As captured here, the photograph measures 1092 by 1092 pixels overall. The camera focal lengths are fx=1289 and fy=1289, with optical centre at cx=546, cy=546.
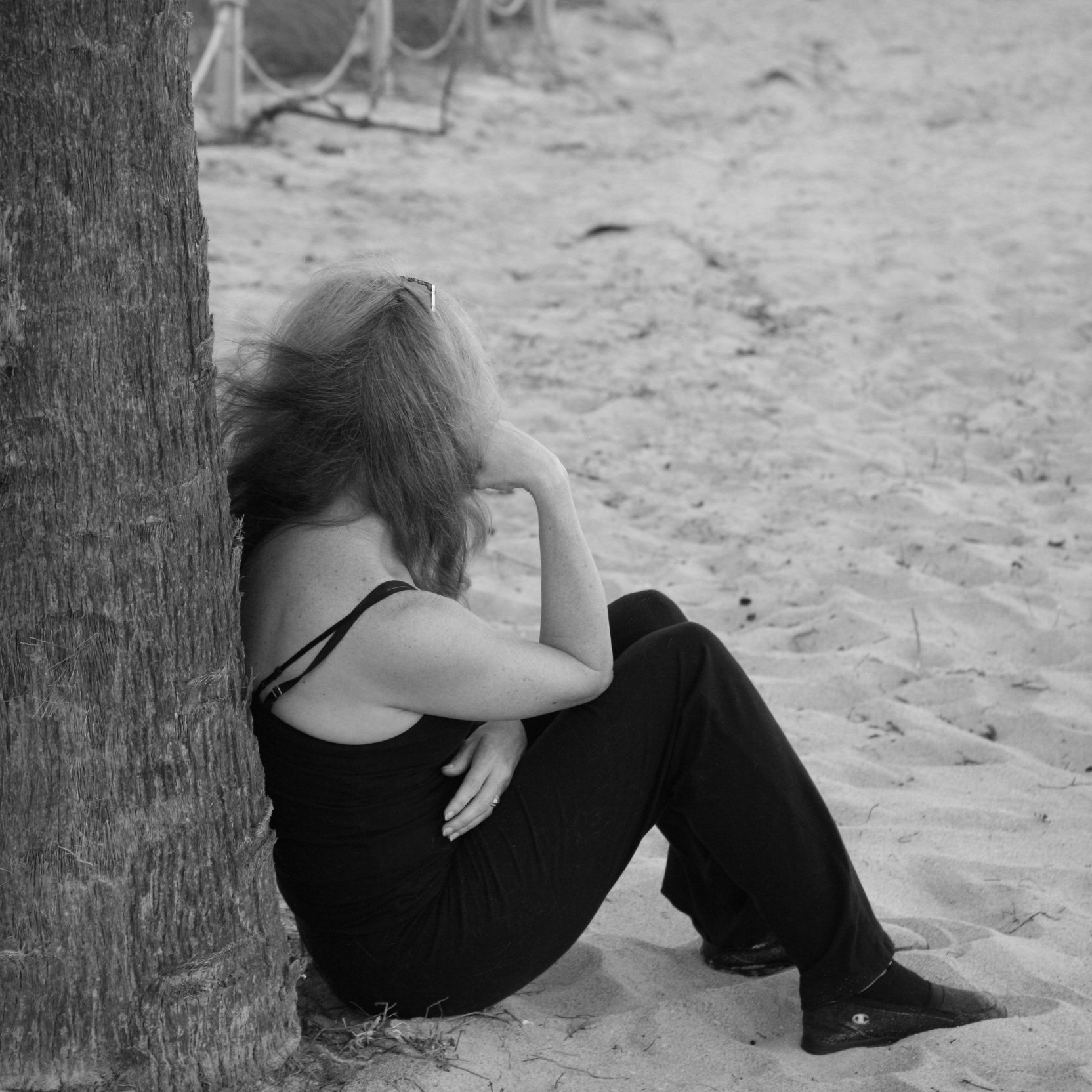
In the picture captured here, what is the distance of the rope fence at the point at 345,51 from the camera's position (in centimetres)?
810

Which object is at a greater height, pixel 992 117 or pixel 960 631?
pixel 992 117

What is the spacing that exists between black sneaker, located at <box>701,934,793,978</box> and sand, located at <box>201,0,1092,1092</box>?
27 millimetres

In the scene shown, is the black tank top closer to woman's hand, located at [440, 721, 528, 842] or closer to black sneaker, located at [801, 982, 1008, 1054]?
woman's hand, located at [440, 721, 528, 842]

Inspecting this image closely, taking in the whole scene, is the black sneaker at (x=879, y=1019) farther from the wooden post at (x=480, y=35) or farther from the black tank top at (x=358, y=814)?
the wooden post at (x=480, y=35)

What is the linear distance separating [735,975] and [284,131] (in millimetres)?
7355

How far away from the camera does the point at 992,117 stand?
10.4m

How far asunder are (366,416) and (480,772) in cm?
57

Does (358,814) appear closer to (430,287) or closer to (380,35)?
(430,287)

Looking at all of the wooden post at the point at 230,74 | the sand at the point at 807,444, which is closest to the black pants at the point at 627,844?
the sand at the point at 807,444

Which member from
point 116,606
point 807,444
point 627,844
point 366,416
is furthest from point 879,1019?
point 807,444

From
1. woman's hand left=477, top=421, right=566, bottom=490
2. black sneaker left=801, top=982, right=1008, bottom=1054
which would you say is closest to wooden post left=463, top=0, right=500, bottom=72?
woman's hand left=477, top=421, right=566, bottom=490

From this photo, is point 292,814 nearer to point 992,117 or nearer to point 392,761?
point 392,761

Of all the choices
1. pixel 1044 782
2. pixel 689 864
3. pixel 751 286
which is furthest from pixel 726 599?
pixel 751 286

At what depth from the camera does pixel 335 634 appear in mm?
1817
